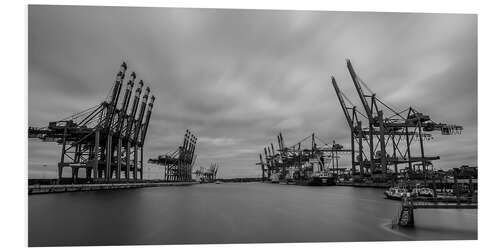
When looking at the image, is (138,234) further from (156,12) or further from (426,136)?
(426,136)

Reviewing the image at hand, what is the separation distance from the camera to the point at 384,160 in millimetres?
42562

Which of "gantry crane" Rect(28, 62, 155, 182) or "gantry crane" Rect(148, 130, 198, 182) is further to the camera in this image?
"gantry crane" Rect(148, 130, 198, 182)

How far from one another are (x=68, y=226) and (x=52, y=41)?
755 centimetres

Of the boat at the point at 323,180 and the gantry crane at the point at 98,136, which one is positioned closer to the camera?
the gantry crane at the point at 98,136

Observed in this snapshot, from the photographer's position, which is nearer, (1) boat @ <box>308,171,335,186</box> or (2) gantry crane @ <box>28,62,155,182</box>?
(2) gantry crane @ <box>28,62,155,182</box>

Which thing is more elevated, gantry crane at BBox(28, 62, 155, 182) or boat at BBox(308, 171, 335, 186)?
gantry crane at BBox(28, 62, 155, 182)

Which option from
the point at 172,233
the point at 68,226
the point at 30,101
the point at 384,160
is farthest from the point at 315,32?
the point at 384,160

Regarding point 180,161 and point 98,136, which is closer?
point 98,136

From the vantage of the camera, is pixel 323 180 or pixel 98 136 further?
pixel 323 180

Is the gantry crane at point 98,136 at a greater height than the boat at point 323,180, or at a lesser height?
greater

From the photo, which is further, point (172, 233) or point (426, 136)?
point (426, 136)

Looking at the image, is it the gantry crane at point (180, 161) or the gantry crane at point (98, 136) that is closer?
the gantry crane at point (98, 136)

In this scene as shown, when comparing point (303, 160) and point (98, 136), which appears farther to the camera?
point (303, 160)
